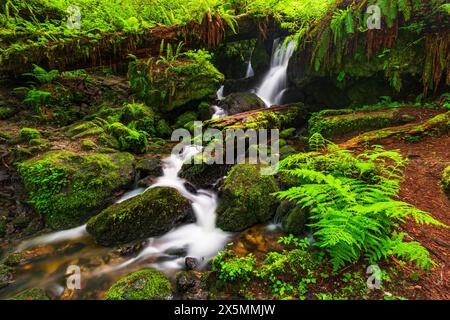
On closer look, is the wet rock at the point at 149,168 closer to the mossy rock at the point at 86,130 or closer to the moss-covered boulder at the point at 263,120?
the mossy rock at the point at 86,130

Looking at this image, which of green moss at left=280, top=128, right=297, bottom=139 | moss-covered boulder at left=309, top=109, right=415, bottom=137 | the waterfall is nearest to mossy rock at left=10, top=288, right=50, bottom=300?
green moss at left=280, top=128, right=297, bottom=139

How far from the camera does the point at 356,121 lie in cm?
635

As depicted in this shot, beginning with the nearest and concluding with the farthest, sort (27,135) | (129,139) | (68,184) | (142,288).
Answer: (142,288), (68,184), (27,135), (129,139)

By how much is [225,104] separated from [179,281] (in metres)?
7.06

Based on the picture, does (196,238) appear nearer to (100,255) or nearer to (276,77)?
(100,255)

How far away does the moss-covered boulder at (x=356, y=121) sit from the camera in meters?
6.08

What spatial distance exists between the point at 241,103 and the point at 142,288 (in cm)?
714

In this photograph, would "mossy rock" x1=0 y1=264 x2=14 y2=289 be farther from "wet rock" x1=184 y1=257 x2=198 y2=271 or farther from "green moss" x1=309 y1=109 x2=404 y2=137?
"green moss" x1=309 y1=109 x2=404 y2=137

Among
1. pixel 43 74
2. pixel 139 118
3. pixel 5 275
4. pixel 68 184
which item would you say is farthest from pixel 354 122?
pixel 43 74

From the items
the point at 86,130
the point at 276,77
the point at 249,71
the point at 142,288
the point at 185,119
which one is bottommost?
the point at 142,288

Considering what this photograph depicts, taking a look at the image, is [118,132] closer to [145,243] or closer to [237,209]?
[145,243]

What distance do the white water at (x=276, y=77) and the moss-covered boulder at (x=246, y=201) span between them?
5.49 meters

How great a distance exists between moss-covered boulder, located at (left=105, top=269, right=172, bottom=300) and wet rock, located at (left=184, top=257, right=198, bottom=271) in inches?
18.0
